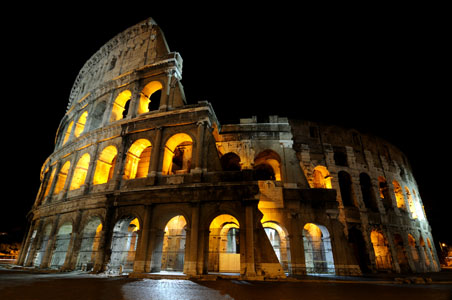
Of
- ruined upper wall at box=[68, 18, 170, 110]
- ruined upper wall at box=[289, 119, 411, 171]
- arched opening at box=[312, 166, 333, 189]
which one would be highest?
ruined upper wall at box=[68, 18, 170, 110]

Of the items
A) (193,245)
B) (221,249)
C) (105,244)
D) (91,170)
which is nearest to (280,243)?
(221,249)

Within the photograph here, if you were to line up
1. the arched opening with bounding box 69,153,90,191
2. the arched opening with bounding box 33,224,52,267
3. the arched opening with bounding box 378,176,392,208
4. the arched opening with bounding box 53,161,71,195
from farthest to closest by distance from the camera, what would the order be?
the arched opening with bounding box 378,176,392,208
the arched opening with bounding box 53,161,71,195
the arched opening with bounding box 69,153,90,191
the arched opening with bounding box 33,224,52,267

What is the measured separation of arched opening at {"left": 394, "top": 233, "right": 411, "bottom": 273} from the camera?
18.0 m

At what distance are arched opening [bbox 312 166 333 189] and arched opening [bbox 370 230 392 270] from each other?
5.09m

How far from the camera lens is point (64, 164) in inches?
687

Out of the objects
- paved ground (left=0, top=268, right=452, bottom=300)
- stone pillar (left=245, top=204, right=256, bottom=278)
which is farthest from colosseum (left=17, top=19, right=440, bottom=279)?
paved ground (left=0, top=268, right=452, bottom=300)

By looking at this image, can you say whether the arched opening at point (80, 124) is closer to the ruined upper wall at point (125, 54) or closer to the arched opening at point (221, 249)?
the ruined upper wall at point (125, 54)

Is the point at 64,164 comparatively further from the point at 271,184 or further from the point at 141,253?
the point at 271,184

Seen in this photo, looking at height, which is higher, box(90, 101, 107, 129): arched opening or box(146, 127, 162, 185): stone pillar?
box(90, 101, 107, 129): arched opening

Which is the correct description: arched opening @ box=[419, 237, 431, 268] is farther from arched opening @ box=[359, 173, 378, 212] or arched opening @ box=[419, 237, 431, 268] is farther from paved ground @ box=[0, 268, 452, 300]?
paved ground @ box=[0, 268, 452, 300]

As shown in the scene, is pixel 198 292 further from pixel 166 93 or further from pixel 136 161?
pixel 166 93

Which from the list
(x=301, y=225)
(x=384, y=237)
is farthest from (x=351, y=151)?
(x=301, y=225)

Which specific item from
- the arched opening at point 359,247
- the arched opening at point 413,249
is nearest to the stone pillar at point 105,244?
the arched opening at point 359,247

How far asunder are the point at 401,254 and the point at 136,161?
2143 cm
